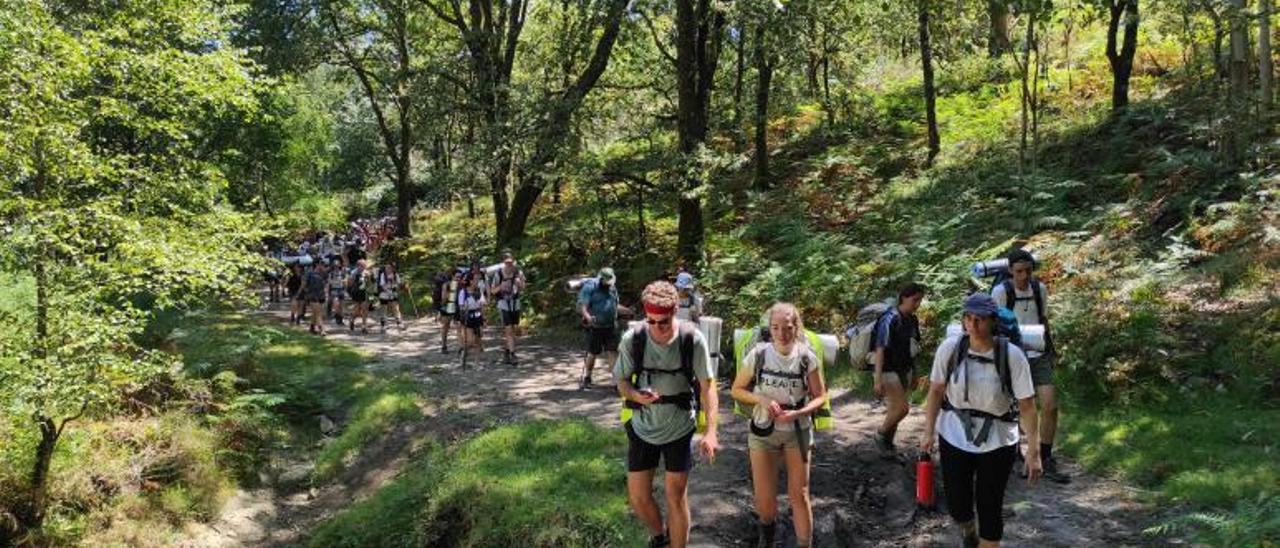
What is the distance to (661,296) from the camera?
5414mm

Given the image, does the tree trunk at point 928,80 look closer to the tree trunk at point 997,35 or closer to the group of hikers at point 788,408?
the tree trunk at point 997,35

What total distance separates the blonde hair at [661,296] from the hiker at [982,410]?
1718 mm

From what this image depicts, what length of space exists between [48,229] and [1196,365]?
12.3 meters

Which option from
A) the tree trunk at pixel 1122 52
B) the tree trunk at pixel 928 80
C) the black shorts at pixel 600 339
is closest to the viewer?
the black shorts at pixel 600 339

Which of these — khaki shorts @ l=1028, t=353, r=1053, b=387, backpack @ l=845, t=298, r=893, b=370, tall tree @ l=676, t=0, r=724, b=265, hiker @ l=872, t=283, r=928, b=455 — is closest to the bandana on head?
hiker @ l=872, t=283, r=928, b=455

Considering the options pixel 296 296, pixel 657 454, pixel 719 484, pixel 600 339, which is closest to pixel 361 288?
pixel 296 296

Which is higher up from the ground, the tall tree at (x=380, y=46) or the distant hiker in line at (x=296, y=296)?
the tall tree at (x=380, y=46)

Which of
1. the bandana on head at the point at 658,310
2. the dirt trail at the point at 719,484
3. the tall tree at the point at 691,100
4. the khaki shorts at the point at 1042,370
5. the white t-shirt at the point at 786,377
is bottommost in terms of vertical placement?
the dirt trail at the point at 719,484

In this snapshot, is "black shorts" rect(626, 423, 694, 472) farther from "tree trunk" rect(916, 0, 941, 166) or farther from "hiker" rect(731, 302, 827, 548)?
"tree trunk" rect(916, 0, 941, 166)

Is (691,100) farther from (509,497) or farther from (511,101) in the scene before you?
(509,497)

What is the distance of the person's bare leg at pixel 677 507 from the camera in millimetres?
5566

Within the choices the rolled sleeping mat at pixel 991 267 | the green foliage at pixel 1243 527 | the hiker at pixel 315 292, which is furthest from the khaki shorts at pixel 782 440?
the hiker at pixel 315 292

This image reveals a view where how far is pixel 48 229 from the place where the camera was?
8.51 meters

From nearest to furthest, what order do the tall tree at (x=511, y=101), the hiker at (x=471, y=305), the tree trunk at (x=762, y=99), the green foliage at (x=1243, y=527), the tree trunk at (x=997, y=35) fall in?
the green foliage at (x=1243, y=527) → the hiker at (x=471, y=305) → the tree trunk at (x=997, y=35) → the tree trunk at (x=762, y=99) → the tall tree at (x=511, y=101)
